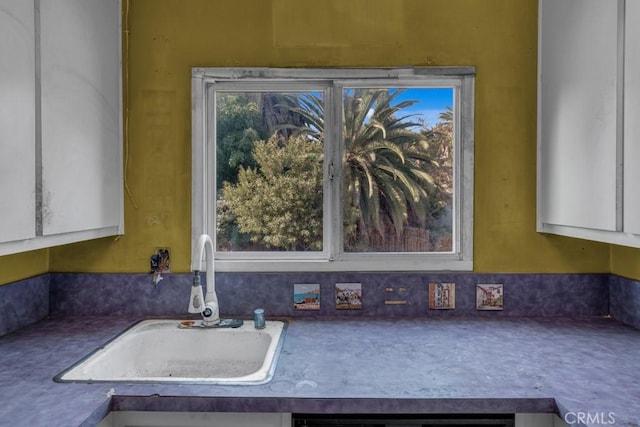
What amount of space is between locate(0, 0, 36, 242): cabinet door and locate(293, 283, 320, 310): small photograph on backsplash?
106 cm

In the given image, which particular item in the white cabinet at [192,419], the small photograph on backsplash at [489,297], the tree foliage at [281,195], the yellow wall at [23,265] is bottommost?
the white cabinet at [192,419]

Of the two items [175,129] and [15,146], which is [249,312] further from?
[15,146]

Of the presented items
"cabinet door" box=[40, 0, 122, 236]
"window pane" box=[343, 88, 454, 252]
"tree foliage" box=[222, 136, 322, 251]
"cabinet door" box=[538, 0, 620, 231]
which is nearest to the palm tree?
"window pane" box=[343, 88, 454, 252]

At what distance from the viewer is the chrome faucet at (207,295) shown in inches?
74.4

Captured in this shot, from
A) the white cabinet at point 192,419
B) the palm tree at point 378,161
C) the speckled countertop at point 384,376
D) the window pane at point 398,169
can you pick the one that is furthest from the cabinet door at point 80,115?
the window pane at point 398,169

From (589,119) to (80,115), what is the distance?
1886 millimetres

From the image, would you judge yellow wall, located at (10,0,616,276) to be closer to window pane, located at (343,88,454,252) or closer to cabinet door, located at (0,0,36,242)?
window pane, located at (343,88,454,252)

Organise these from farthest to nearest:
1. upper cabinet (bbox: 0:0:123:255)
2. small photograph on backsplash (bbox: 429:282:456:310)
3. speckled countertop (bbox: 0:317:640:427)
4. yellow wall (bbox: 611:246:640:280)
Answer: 1. small photograph on backsplash (bbox: 429:282:456:310)
2. yellow wall (bbox: 611:246:640:280)
3. upper cabinet (bbox: 0:0:123:255)
4. speckled countertop (bbox: 0:317:640:427)

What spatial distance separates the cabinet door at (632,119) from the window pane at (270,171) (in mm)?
1191

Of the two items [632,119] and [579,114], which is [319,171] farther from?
[632,119]

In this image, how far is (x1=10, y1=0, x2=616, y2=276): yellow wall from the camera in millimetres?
2090

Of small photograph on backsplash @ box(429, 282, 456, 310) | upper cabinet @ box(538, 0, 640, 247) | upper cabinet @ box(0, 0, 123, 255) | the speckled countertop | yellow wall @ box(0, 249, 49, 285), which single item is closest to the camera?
the speckled countertop

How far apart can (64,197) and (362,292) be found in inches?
49.5

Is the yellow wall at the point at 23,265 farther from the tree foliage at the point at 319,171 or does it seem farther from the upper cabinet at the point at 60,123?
the tree foliage at the point at 319,171
